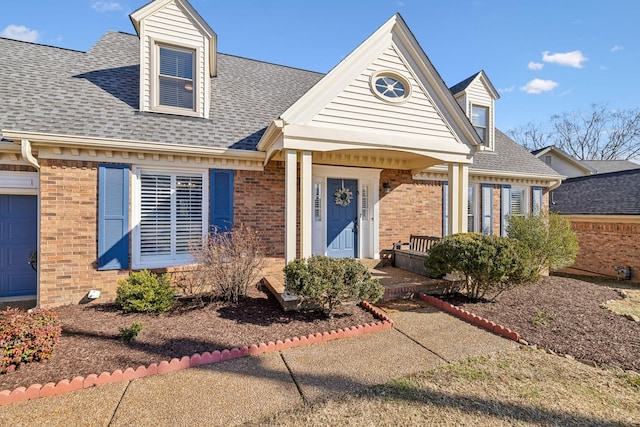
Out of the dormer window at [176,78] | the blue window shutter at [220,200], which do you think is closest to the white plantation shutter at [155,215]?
the blue window shutter at [220,200]

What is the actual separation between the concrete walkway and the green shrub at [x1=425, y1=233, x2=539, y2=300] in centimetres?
139

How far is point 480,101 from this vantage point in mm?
9422

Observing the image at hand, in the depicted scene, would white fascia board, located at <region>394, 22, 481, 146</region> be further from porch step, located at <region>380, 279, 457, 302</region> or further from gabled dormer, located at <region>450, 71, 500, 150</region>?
porch step, located at <region>380, 279, 457, 302</region>

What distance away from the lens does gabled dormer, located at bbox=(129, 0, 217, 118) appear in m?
6.55

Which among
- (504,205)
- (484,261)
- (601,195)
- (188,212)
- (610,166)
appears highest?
(610,166)

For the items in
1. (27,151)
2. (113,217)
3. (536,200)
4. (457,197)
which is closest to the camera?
(27,151)

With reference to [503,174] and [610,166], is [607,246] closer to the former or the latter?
[503,174]

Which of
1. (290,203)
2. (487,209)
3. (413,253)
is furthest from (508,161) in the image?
(290,203)

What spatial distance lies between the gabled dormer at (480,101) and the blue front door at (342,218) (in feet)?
14.9

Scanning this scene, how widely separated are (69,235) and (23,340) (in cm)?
267

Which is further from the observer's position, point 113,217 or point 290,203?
point 113,217

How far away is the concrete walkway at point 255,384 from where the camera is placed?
2.78 m

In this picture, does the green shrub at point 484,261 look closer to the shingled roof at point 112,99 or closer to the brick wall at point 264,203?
the brick wall at point 264,203

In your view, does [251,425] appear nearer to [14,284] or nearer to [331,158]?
[331,158]
